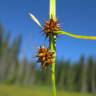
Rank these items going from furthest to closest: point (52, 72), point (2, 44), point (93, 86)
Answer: point (93, 86)
point (2, 44)
point (52, 72)

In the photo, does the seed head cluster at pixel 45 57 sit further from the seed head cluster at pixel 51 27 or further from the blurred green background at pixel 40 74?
the blurred green background at pixel 40 74

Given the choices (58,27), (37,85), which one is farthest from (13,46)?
(58,27)

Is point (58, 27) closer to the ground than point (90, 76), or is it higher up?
closer to the ground

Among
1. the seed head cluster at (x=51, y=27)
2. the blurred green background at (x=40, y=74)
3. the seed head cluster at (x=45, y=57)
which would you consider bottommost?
the seed head cluster at (x=45, y=57)

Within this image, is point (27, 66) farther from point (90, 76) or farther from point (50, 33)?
point (50, 33)

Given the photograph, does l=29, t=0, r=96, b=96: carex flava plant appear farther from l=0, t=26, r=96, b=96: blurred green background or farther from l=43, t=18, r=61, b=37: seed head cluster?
l=0, t=26, r=96, b=96: blurred green background

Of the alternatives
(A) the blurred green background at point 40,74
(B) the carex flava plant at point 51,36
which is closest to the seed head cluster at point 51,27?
→ (B) the carex flava plant at point 51,36
